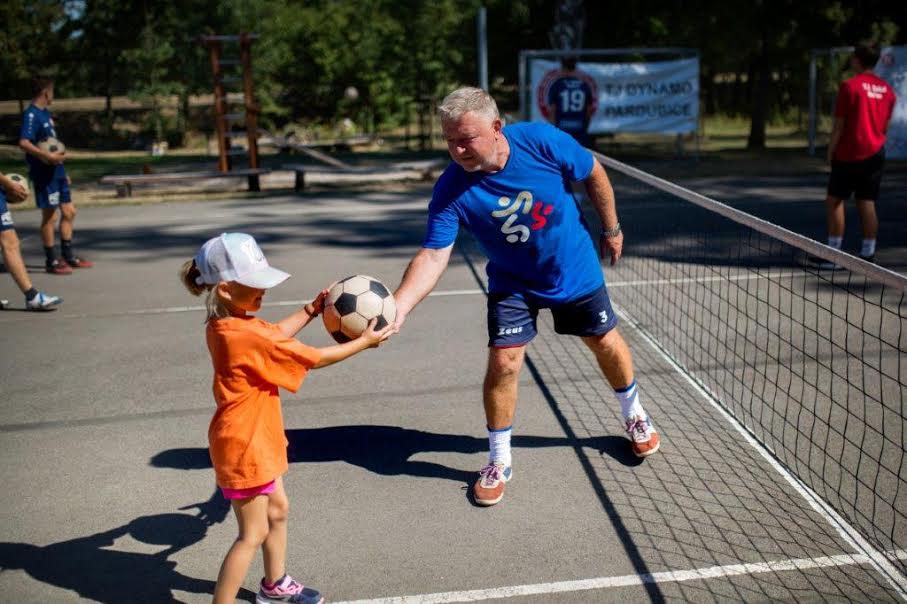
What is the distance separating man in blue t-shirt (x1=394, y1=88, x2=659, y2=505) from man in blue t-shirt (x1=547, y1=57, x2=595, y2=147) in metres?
10.6

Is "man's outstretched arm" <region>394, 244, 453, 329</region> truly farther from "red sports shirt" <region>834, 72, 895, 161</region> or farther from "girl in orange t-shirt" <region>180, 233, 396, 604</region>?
"red sports shirt" <region>834, 72, 895, 161</region>

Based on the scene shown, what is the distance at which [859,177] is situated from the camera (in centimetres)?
935

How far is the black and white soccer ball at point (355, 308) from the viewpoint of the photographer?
400 centimetres

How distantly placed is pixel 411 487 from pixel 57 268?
780cm

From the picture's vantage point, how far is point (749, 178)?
59.7 feet

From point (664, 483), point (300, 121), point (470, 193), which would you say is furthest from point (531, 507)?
point (300, 121)

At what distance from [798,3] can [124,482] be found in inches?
856

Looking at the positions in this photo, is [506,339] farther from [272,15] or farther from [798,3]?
[272,15]

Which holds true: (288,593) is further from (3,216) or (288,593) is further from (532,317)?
(3,216)

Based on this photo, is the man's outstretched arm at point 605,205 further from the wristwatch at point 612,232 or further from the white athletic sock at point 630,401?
the white athletic sock at point 630,401

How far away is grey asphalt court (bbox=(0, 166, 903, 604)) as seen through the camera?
13.0 ft

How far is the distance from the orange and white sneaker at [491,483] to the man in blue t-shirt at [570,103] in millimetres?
11196

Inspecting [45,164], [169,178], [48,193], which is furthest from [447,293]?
[169,178]

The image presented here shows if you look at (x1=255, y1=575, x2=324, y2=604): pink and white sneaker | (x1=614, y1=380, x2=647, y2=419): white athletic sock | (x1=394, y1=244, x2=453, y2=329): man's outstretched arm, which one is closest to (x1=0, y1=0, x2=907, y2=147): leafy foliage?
(x1=614, y1=380, x2=647, y2=419): white athletic sock
